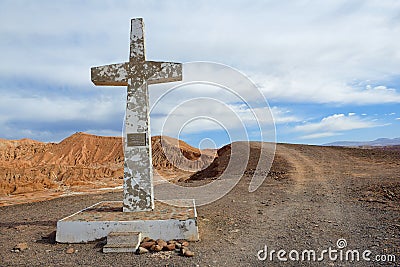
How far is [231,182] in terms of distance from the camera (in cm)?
1352

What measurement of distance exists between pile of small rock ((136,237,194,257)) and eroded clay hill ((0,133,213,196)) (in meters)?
18.3

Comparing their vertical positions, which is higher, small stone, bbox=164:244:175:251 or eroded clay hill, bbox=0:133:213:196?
eroded clay hill, bbox=0:133:213:196

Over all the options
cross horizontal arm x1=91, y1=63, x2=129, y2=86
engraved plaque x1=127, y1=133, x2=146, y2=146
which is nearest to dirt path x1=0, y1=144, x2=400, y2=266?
engraved plaque x1=127, y1=133, x2=146, y2=146

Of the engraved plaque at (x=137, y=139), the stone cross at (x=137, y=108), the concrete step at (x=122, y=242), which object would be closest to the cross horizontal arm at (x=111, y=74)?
the stone cross at (x=137, y=108)

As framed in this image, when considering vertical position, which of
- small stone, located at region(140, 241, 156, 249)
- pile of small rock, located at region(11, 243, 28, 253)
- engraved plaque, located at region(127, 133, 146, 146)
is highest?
engraved plaque, located at region(127, 133, 146, 146)

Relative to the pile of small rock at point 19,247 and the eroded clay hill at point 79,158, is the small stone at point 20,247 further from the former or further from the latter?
the eroded clay hill at point 79,158

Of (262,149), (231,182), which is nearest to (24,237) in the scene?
(231,182)

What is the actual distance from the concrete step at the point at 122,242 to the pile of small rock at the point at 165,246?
A: 113 millimetres

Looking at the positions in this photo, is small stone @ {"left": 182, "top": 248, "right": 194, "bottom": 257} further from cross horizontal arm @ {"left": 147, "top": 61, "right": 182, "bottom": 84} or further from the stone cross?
cross horizontal arm @ {"left": 147, "top": 61, "right": 182, "bottom": 84}

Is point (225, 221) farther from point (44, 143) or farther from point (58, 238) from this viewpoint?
point (44, 143)

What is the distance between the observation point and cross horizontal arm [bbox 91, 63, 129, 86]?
6.86 meters

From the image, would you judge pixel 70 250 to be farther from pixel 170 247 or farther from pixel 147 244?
pixel 170 247

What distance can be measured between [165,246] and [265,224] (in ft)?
8.40

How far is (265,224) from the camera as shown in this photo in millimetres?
6672
